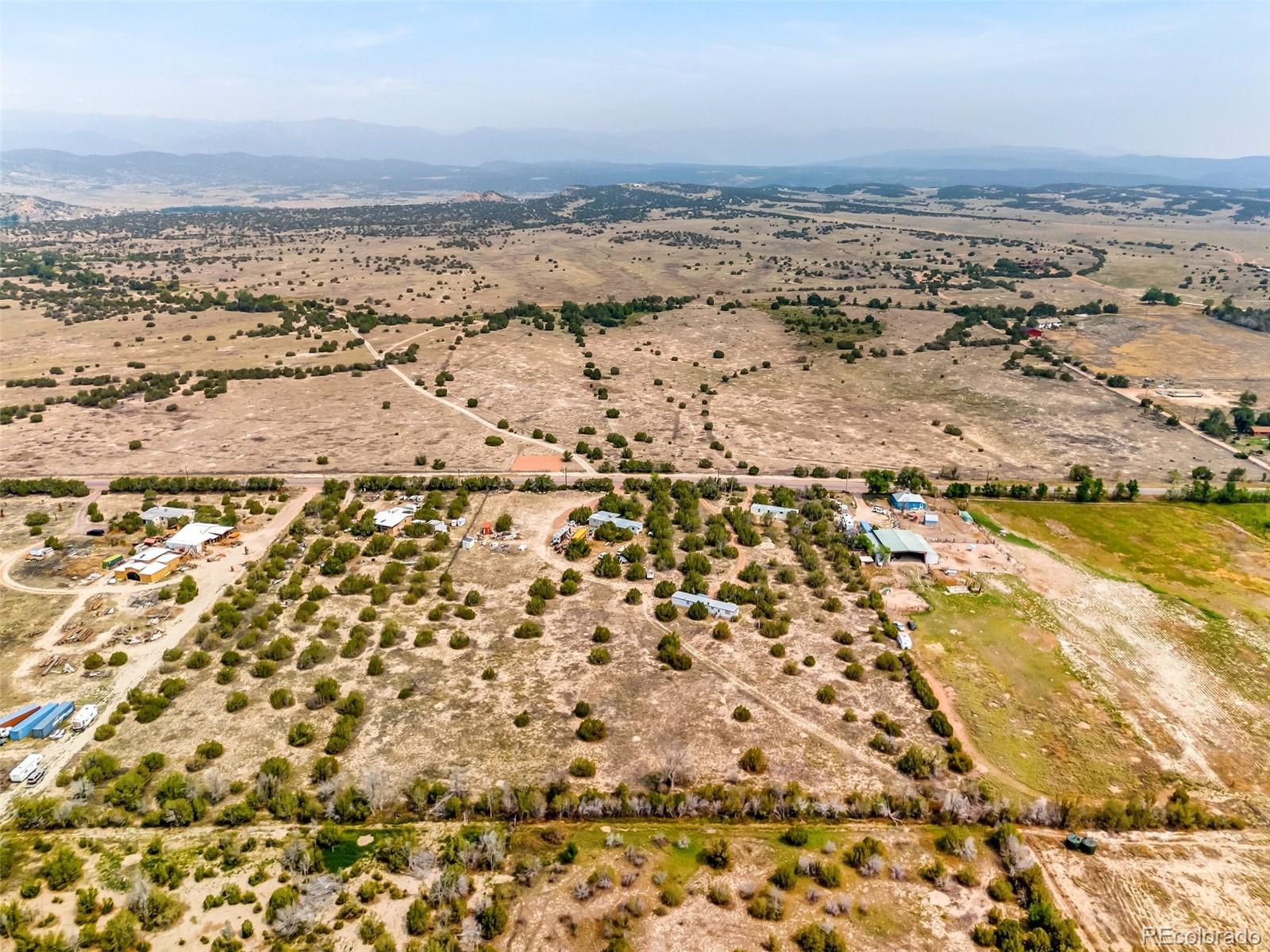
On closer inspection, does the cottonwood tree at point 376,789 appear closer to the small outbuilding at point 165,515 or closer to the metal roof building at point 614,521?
the metal roof building at point 614,521

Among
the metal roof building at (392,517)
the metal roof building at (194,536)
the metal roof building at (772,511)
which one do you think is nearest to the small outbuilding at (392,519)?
the metal roof building at (392,517)

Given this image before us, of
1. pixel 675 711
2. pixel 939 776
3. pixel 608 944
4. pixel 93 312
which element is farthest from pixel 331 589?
pixel 93 312

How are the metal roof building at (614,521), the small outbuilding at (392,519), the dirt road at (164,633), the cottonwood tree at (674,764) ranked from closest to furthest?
the cottonwood tree at (674,764)
the dirt road at (164,633)
the small outbuilding at (392,519)
the metal roof building at (614,521)

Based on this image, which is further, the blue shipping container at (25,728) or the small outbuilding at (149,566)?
the small outbuilding at (149,566)

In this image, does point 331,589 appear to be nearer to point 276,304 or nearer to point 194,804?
point 194,804

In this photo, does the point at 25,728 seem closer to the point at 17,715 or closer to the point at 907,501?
the point at 17,715

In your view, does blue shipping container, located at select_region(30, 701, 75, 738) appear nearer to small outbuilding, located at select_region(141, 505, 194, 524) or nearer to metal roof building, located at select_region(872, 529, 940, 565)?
small outbuilding, located at select_region(141, 505, 194, 524)

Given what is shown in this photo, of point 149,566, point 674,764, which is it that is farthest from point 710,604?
point 149,566
